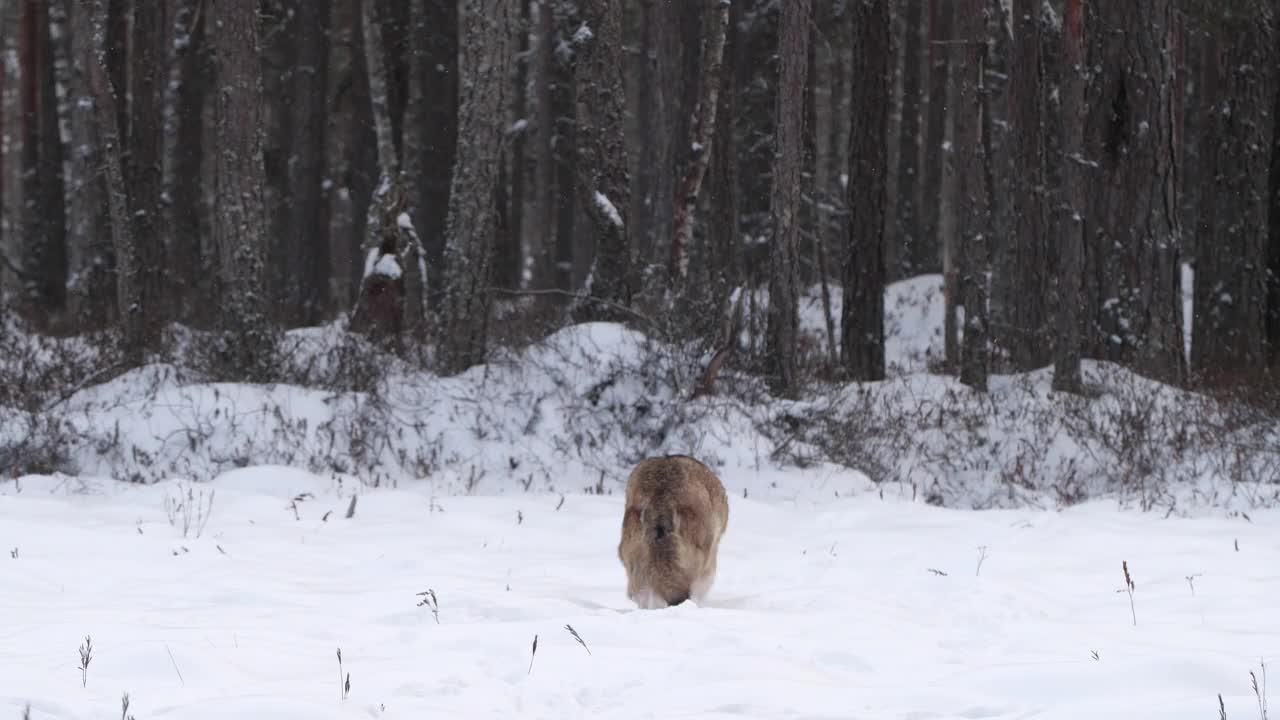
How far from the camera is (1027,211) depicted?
1728 cm

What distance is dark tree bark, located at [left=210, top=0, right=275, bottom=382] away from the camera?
472 inches

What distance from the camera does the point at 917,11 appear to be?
98.8ft

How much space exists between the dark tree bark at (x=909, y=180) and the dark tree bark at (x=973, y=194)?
1071 centimetres

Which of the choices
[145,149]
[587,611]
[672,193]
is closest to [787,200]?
[672,193]

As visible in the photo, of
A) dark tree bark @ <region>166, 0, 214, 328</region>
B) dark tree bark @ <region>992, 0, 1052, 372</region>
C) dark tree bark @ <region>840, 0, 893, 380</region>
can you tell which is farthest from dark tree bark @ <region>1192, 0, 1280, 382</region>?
dark tree bark @ <region>166, 0, 214, 328</region>

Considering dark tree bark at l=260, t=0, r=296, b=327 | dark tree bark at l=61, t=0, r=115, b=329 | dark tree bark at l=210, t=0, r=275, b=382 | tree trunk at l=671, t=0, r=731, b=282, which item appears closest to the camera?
dark tree bark at l=210, t=0, r=275, b=382

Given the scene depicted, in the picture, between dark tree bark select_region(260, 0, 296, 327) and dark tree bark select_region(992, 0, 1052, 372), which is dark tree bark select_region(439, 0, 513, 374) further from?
dark tree bark select_region(260, 0, 296, 327)

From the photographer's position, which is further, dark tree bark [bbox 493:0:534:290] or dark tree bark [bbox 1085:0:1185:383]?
dark tree bark [bbox 493:0:534:290]

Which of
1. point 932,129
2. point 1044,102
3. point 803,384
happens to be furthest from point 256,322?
point 932,129

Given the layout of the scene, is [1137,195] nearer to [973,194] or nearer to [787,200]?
[973,194]

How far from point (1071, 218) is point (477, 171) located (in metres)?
6.04

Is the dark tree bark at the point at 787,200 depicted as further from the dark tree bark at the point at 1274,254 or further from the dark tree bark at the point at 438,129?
the dark tree bark at the point at 438,129

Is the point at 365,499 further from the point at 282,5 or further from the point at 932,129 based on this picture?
the point at 932,129

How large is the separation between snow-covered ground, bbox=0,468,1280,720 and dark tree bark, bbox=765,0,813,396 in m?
2.75
